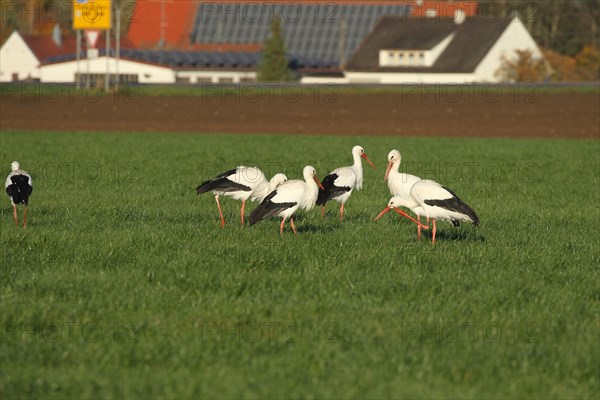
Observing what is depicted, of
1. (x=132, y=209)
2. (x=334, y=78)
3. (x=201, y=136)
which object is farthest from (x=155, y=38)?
(x=132, y=209)

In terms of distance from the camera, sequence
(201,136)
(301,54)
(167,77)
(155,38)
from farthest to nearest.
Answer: (155,38), (301,54), (167,77), (201,136)

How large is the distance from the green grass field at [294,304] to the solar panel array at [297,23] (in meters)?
91.2

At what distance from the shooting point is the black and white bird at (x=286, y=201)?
583 inches

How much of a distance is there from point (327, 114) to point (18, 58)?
5394 cm

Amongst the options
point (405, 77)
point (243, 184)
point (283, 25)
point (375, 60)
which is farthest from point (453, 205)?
point (283, 25)

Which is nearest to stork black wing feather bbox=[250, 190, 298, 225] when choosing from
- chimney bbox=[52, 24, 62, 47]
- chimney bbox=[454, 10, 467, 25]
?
chimney bbox=[454, 10, 467, 25]

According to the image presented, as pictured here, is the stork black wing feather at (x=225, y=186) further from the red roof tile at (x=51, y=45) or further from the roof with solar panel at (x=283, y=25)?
the roof with solar panel at (x=283, y=25)

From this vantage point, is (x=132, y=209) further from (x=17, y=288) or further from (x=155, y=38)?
(x=155, y=38)

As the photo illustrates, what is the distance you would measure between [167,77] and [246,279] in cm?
7990

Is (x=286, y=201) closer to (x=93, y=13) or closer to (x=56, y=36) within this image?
(x=93, y=13)

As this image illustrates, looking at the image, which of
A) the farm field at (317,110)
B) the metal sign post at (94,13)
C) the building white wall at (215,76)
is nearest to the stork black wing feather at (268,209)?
the farm field at (317,110)

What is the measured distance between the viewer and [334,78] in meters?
98.3

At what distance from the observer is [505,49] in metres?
91.4

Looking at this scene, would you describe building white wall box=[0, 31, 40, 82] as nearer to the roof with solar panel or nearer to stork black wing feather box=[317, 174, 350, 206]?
the roof with solar panel
